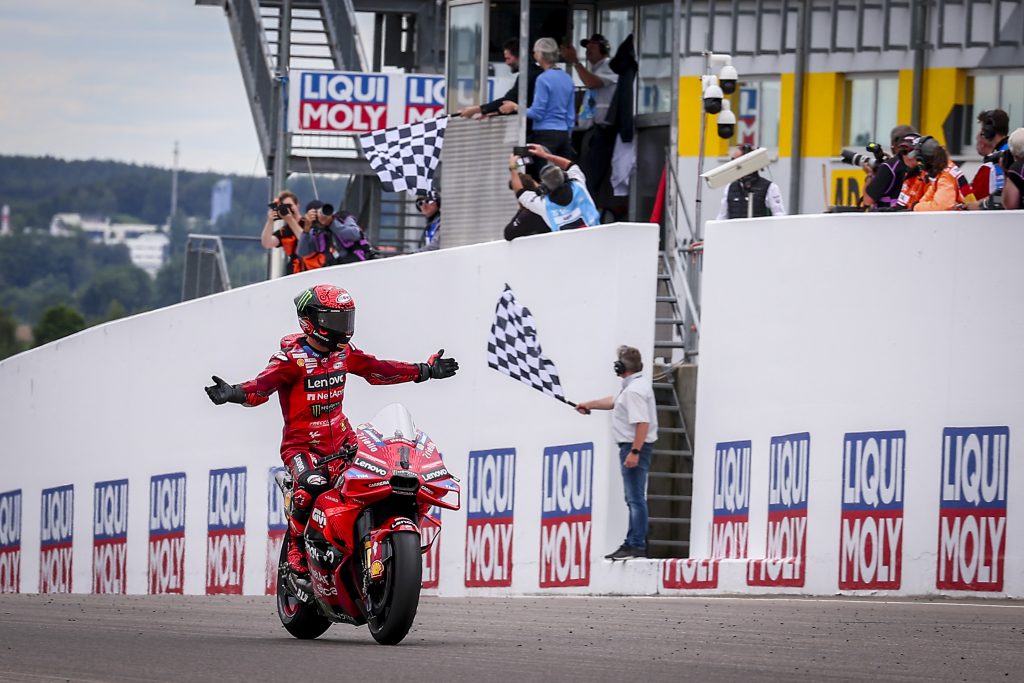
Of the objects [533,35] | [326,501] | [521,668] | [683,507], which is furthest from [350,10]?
[521,668]

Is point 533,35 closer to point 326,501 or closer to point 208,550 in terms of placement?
point 208,550

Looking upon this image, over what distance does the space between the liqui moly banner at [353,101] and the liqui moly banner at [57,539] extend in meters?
7.44

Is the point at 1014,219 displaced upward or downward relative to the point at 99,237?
downward

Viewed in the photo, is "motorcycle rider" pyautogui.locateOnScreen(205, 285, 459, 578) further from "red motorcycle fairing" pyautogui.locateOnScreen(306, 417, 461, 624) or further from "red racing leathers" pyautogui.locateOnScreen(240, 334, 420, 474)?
"red motorcycle fairing" pyautogui.locateOnScreen(306, 417, 461, 624)

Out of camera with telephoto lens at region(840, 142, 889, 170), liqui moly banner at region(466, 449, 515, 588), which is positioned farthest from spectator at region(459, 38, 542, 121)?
liqui moly banner at region(466, 449, 515, 588)

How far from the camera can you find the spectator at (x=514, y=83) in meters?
20.2

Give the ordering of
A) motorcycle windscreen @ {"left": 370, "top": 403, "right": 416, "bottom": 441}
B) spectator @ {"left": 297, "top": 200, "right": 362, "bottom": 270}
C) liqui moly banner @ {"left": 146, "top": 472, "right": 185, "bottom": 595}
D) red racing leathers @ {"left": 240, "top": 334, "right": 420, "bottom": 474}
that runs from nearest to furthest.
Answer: motorcycle windscreen @ {"left": 370, "top": 403, "right": 416, "bottom": 441} → red racing leathers @ {"left": 240, "top": 334, "right": 420, "bottom": 474} → spectator @ {"left": 297, "top": 200, "right": 362, "bottom": 270} → liqui moly banner @ {"left": 146, "top": 472, "right": 185, "bottom": 595}

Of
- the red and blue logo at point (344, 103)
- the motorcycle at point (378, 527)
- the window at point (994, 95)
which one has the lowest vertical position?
the motorcycle at point (378, 527)

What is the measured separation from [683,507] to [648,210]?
404cm

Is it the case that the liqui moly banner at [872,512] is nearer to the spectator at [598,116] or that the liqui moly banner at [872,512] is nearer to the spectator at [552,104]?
the spectator at [552,104]

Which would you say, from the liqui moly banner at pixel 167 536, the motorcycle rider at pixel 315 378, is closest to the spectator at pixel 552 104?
the liqui moly banner at pixel 167 536

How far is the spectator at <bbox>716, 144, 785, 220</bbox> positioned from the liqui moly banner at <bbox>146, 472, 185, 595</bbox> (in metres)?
6.63

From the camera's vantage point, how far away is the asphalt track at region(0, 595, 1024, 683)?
889cm

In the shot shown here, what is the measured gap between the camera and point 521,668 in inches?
357
